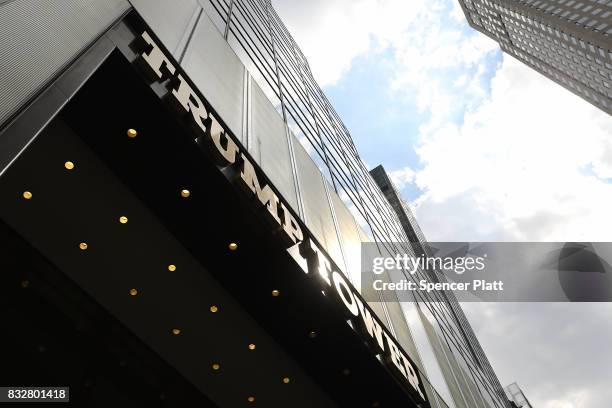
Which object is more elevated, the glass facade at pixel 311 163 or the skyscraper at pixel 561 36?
the skyscraper at pixel 561 36

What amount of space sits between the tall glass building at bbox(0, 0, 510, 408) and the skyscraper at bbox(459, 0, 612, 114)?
268 ft

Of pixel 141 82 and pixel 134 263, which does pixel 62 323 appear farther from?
pixel 141 82

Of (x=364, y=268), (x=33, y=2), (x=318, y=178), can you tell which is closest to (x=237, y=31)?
(x=318, y=178)

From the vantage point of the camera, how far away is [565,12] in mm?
74188

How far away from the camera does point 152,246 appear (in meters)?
6.99

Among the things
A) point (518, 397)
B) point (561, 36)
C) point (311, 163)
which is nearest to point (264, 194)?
point (311, 163)

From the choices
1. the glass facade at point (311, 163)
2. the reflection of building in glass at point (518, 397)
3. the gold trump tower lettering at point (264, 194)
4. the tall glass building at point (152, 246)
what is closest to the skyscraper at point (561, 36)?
the reflection of building in glass at point (518, 397)

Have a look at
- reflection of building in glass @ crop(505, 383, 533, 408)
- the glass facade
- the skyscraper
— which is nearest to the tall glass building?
the glass facade

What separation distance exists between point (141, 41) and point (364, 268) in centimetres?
1091

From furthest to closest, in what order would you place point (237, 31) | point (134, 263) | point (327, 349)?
Result: 1. point (237, 31)
2. point (327, 349)
3. point (134, 263)

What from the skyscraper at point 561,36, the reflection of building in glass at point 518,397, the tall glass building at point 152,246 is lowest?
the tall glass building at point 152,246

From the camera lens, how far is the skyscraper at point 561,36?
2749 inches

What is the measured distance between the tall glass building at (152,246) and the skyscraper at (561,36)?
81.6 metres

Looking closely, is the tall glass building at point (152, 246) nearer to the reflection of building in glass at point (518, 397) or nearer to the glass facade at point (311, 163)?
the glass facade at point (311, 163)
